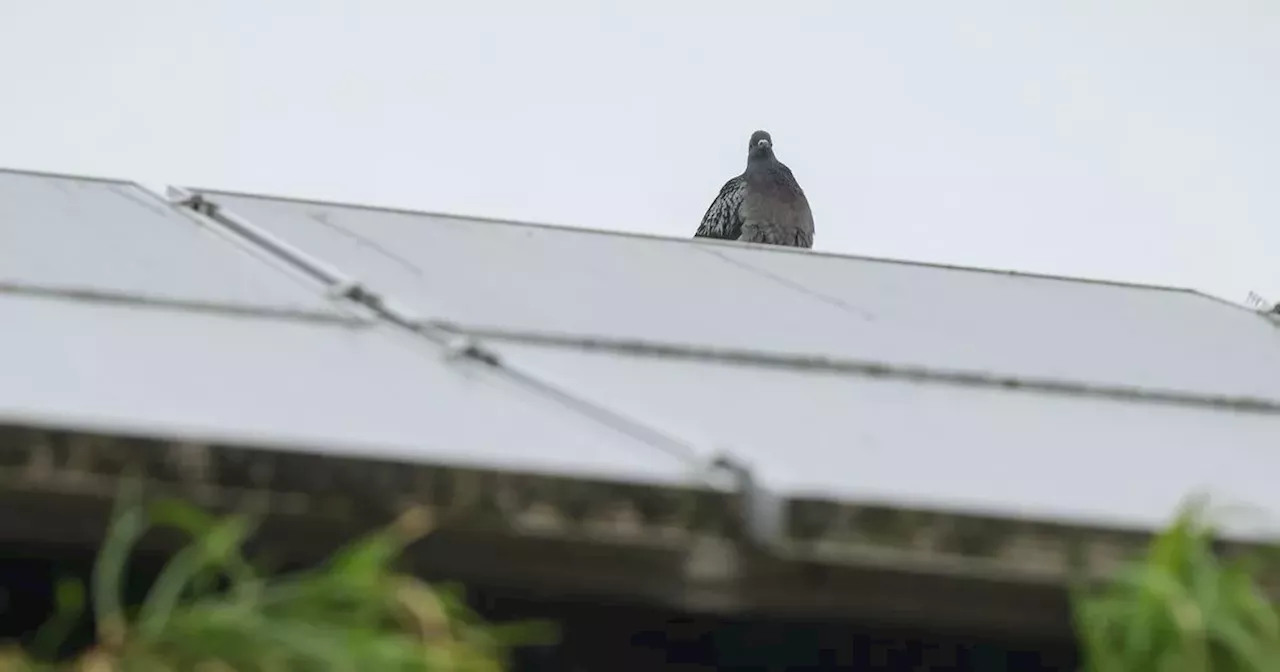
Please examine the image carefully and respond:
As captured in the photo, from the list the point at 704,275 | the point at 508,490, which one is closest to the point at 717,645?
the point at 508,490

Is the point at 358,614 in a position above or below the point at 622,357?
below

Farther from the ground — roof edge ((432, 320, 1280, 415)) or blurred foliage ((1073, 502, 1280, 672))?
roof edge ((432, 320, 1280, 415))

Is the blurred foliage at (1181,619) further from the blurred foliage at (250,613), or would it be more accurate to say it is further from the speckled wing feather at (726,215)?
the speckled wing feather at (726,215)

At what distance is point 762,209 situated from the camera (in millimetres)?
9188

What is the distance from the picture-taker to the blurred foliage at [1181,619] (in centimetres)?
177

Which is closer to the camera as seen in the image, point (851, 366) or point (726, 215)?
point (851, 366)

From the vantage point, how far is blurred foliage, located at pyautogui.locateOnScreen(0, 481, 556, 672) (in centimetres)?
173

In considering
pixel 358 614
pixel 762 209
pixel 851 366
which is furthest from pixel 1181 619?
pixel 762 209

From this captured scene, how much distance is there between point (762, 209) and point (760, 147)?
2.24 ft

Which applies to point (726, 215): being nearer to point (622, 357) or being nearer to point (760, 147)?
point (760, 147)

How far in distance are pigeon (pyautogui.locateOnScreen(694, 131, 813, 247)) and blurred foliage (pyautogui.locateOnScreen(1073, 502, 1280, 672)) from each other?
23.3 ft

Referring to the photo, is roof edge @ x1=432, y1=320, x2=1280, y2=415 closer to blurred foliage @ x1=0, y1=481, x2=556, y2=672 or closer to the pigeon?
blurred foliage @ x1=0, y1=481, x2=556, y2=672

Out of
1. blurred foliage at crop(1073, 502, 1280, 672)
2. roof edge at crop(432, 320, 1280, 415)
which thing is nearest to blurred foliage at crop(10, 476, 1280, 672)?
blurred foliage at crop(1073, 502, 1280, 672)

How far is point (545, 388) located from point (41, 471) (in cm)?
86
